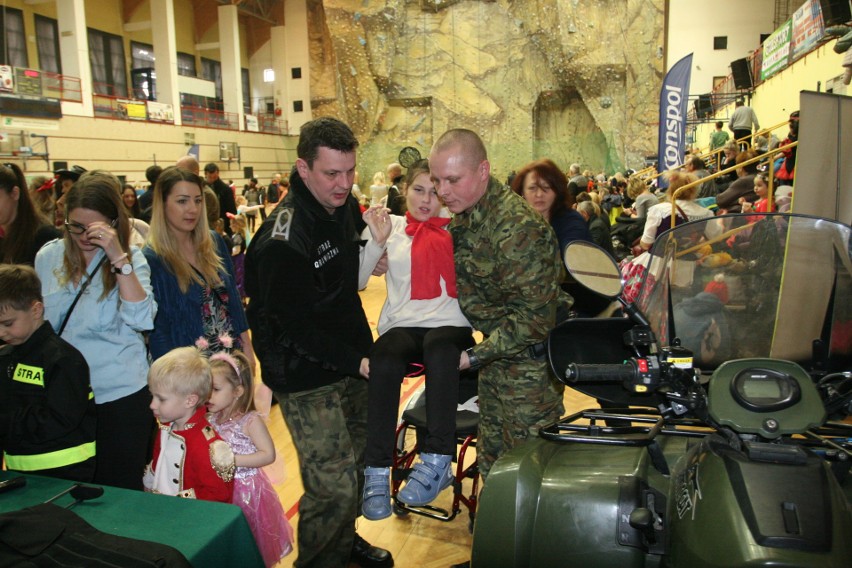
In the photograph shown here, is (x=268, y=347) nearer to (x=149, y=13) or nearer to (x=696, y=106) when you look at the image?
(x=696, y=106)

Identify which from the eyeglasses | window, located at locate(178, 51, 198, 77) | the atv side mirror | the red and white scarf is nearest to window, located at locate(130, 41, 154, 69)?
window, located at locate(178, 51, 198, 77)

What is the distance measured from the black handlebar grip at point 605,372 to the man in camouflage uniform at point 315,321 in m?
1.09

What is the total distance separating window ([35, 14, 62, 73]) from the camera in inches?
734

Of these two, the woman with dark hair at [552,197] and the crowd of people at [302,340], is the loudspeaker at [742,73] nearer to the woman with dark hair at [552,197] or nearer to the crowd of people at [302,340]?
the woman with dark hair at [552,197]

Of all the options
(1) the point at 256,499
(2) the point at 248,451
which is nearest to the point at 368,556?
(1) the point at 256,499

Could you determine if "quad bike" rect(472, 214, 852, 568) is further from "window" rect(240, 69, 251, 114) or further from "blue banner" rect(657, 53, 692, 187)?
"window" rect(240, 69, 251, 114)

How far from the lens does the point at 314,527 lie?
7.82 ft

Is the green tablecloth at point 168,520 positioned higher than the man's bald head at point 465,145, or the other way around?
the man's bald head at point 465,145

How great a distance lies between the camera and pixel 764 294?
1.55 meters

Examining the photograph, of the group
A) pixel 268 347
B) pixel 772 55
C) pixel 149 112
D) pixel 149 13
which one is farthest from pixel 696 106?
pixel 268 347

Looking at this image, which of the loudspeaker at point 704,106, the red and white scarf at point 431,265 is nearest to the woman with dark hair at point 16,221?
the red and white scarf at point 431,265

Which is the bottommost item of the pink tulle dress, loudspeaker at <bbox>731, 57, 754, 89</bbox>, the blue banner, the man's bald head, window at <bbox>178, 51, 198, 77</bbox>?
the pink tulle dress

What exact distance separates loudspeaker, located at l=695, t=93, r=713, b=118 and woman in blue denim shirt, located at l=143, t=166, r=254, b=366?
20433 millimetres

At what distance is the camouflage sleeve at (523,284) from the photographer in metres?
2.17
